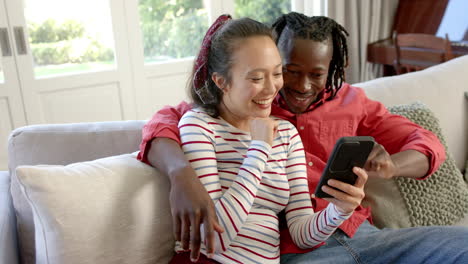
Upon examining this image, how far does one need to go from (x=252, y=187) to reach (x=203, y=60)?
370mm

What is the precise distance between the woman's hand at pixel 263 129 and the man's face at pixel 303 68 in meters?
0.21

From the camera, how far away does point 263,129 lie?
111cm

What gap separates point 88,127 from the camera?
1.35 meters

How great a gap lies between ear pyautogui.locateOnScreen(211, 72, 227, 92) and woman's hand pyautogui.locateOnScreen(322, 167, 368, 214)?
14.3 inches

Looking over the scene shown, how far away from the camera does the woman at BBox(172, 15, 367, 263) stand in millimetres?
1056

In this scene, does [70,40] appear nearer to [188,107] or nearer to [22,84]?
[22,84]

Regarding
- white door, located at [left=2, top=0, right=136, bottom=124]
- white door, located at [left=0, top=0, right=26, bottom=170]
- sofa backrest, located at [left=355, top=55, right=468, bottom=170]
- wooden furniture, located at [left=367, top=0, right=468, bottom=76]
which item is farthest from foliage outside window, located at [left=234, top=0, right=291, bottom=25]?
sofa backrest, located at [left=355, top=55, right=468, bottom=170]

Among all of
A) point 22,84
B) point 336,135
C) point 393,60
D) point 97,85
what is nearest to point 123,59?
point 97,85

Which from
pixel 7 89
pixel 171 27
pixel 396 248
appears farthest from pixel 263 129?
pixel 171 27

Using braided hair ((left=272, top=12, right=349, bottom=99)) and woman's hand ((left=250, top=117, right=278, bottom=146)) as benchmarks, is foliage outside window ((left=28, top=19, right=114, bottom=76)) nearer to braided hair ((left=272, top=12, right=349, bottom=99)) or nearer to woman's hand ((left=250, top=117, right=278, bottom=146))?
braided hair ((left=272, top=12, right=349, bottom=99))

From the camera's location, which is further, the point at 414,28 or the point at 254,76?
the point at 414,28

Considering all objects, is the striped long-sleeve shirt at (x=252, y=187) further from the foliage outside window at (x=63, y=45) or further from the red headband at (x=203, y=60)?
the foliage outside window at (x=63, y=45)

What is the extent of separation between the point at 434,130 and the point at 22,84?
2592mm

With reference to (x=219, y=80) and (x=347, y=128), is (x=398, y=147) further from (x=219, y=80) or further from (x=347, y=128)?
(x=219, y=80)
